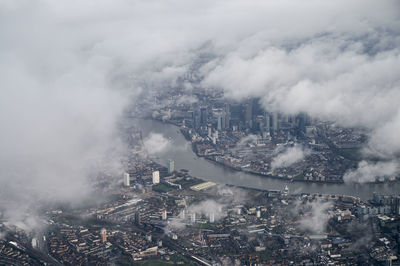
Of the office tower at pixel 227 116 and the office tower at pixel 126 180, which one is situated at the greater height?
the office tower at pixel 227 116

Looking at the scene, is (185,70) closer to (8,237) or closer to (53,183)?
(53,183)

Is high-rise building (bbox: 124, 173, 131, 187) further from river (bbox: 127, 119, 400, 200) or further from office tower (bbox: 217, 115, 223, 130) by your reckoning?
office tower (bbox: 217, 115, 223, 130)

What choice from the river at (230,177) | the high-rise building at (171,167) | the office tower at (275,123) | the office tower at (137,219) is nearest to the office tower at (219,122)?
the river at (230,177)

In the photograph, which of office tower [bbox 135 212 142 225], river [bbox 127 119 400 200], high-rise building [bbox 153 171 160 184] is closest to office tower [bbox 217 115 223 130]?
river [bbox 127 119 400 200]

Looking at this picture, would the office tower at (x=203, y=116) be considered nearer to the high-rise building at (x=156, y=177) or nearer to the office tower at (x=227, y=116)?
the office tower at (x=227, y=116)

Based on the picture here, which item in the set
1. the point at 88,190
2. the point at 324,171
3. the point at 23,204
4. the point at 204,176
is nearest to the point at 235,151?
the point at 204,176

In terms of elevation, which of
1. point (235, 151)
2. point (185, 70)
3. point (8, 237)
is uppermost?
point (185, 70)

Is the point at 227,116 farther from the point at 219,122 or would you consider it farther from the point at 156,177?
the point at 156,177

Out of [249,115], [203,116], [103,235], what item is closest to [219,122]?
[203,116]

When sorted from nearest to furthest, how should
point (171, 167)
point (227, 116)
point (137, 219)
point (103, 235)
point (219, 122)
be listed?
point (103, 235) → point (137, 219) → point (171, 167) → point (219, 122) → point (227, 116)
